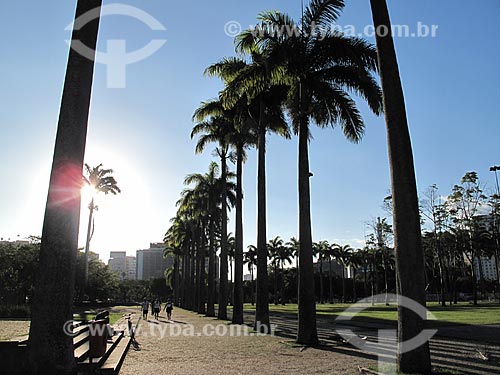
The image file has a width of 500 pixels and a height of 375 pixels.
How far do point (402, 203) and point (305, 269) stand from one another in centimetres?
658

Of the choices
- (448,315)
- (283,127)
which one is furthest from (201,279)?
(283,127)

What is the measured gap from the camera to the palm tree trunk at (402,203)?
A: 8.81 m

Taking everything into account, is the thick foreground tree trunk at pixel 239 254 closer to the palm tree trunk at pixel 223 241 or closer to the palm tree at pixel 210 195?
the palm tree trunk at pixel 223 241

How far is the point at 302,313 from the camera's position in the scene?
597 inches

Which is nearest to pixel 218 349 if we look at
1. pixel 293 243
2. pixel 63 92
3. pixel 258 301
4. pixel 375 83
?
pixel 258 301

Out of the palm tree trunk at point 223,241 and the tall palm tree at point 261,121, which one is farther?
the palm tree trunk at point 223,241

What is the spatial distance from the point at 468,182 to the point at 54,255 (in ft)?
173

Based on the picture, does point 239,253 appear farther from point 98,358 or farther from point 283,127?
point 98,358

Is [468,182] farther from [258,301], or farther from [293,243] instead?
[293,243]

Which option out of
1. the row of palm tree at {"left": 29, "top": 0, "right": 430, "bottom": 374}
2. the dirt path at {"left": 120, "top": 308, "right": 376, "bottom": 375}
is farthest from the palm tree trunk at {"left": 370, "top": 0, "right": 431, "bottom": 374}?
the dirt path at {"left": 120, "top": 308, "right": 376, "bottom": 375}

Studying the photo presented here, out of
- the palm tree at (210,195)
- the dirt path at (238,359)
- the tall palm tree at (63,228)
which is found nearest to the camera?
the tall palm tree at (63,228)

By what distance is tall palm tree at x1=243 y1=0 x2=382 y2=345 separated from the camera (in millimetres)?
15305

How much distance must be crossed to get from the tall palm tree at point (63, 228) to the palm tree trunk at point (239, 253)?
18.6 m

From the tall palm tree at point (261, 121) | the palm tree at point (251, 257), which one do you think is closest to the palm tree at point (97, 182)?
the tall palm tree at point (261, 121)
